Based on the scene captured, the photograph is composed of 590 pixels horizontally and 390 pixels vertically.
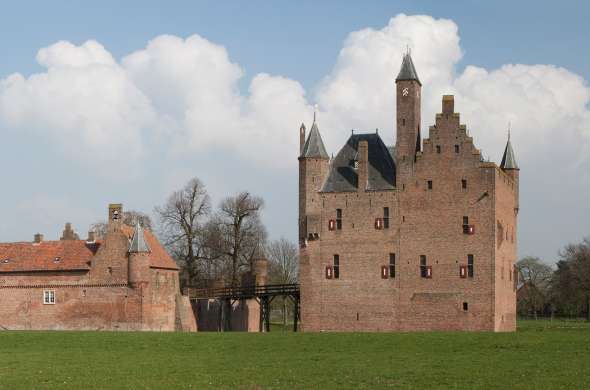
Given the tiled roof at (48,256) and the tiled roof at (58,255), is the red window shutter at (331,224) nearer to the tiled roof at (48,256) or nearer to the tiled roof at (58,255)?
the tiled roof at (58,255)

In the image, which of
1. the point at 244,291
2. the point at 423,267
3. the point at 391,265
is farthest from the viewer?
the point at 244,291

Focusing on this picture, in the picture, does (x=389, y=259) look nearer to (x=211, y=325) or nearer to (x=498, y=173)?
(x=498, y=173)

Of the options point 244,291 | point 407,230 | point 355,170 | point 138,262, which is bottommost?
point 244,291

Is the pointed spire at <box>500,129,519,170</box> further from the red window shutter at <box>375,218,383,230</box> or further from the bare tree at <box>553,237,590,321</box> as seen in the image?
the bare tree at <box>553,237,590,321</box>

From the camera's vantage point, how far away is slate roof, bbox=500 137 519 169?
49.9m

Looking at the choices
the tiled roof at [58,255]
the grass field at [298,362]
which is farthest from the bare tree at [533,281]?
the grass field at [298,362]

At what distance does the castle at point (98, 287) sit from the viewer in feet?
158

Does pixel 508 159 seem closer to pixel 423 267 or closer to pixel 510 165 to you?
pixel 510 165

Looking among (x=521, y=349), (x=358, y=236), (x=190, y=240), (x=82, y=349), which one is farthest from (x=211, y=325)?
(x=521, y=349)

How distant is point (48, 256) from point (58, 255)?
0.58 metres

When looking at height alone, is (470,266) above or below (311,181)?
below

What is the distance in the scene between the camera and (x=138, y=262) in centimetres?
4803

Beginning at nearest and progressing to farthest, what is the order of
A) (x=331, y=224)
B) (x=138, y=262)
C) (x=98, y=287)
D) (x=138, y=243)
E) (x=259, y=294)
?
(x=331, y=224) < (x=138, y=262) < (x=138, y=243) < (x=98, y=287) < (x=259, y=294)

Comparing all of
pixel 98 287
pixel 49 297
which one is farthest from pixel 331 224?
pixel 49 297
